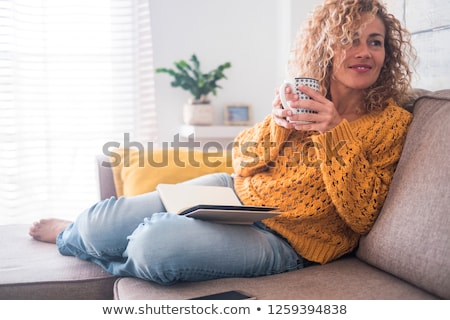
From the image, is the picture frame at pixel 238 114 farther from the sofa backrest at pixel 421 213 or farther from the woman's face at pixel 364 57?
the sofa backrest at pixel 421 213

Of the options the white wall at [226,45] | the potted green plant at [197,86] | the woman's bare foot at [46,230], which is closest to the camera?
the woman's bare foot at [46,230]

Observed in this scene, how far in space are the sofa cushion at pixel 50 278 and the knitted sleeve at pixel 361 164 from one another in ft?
2.04

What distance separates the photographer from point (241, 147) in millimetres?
1650

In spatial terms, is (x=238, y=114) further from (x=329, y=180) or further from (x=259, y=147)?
(x=329, y=180)

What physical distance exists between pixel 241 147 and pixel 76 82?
1621mm

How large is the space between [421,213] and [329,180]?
233mm

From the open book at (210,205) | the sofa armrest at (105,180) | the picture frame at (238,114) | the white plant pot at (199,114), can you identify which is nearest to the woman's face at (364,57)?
the open book at (210,205)

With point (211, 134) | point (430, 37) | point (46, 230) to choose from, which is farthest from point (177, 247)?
point (211, 134)

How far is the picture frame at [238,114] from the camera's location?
316 centimetres

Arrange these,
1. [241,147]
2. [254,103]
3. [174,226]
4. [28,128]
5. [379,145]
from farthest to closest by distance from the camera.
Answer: [254,103] → [28,128] → [241,147] → [379,145] → [174,226]

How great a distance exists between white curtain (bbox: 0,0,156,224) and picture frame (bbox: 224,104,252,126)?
1.45 feet
